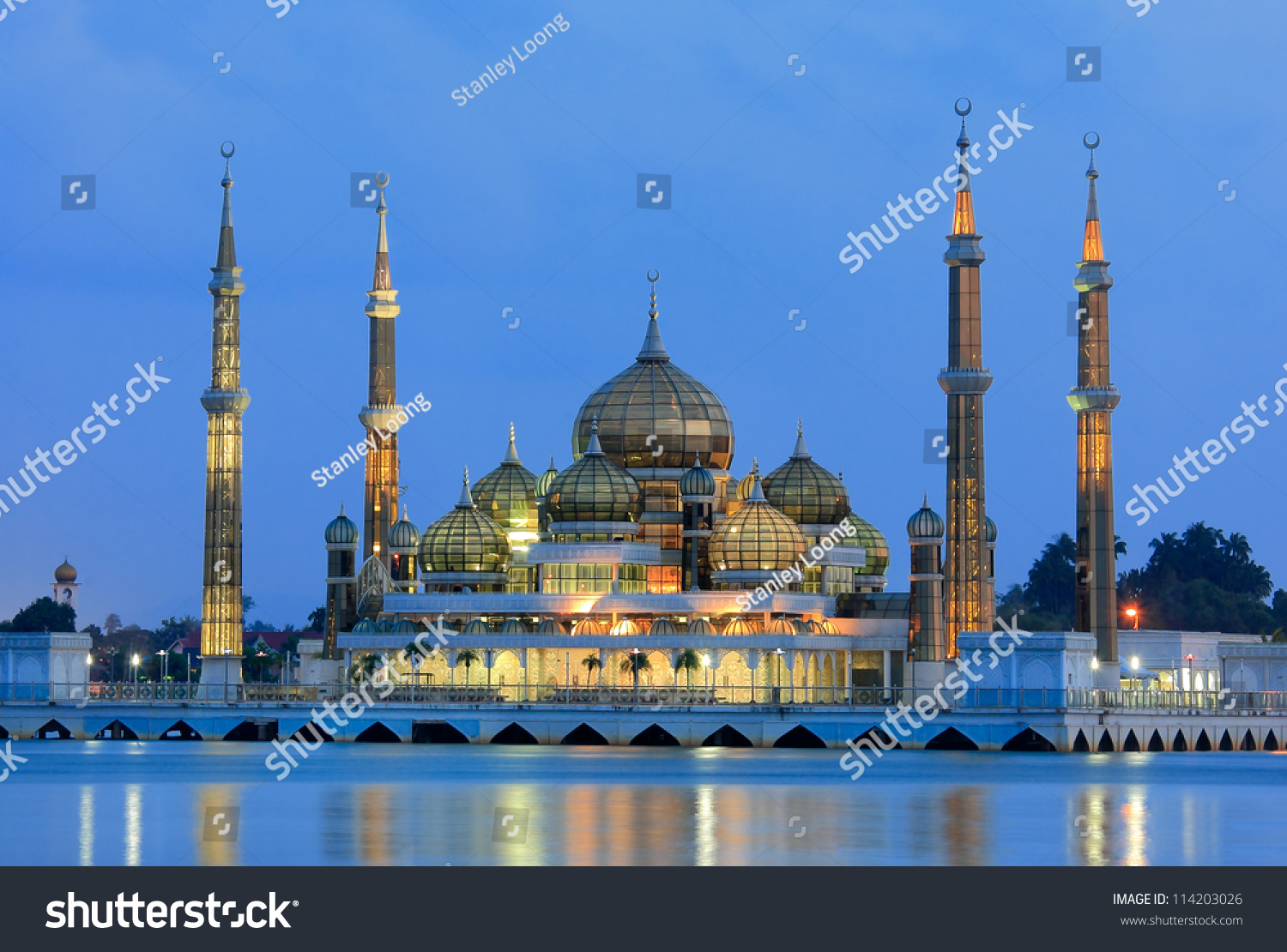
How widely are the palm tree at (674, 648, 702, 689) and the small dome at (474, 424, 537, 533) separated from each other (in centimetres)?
1595

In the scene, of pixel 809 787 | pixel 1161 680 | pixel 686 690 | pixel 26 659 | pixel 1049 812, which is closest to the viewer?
Answer: pixel 1049 812

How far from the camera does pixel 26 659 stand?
9225 centimetres

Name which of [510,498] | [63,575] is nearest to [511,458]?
[510,498]

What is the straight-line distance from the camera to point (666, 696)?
85.4 meters

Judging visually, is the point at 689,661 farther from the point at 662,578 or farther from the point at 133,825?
the point at 133,825

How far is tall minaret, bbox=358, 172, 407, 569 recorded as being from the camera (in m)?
105

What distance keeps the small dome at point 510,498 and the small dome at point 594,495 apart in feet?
27.2

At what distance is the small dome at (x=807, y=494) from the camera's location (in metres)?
101

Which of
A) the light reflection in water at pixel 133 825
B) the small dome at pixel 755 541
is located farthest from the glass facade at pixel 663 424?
the light reflection in water at pixel 133 825

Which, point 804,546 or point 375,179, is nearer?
point 804,546
